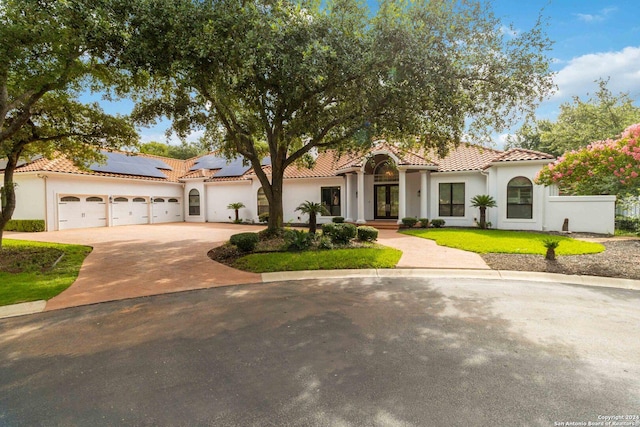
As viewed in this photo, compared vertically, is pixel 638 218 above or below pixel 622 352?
above

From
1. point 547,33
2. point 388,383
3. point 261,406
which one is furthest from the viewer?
point 547,33

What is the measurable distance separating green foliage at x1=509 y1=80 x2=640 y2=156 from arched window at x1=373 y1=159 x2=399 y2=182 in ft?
32.9

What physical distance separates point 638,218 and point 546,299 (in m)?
12.7

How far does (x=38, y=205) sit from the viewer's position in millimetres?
18000

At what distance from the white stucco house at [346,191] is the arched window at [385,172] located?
65mm

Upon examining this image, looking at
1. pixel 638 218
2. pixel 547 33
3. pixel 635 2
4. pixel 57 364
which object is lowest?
pixel 57 364

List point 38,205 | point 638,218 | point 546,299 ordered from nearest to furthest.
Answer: point 546,299 → point 638,218 → point 38,205

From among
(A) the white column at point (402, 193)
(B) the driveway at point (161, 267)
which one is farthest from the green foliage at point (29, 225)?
(A) the white column at point (402, 193)

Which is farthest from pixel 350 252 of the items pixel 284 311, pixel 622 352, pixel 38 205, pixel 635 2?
pixel 38 205

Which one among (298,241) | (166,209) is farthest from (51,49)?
(166,209)

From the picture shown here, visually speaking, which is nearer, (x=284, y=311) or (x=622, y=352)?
(x=622, y=352)

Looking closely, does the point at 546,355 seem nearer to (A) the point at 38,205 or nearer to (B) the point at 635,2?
(B) the point at 635,2

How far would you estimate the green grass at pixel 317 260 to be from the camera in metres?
8.52

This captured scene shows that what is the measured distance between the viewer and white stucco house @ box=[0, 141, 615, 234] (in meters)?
15.7
